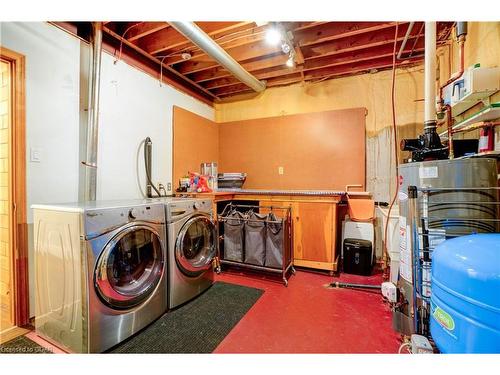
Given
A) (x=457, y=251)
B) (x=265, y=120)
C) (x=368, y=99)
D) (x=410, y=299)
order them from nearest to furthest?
(x=457, y=251) → (x=410, y=299) → (x=368, y=99) → (x=265, y=120)

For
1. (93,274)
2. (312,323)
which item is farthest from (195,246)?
(312,323)

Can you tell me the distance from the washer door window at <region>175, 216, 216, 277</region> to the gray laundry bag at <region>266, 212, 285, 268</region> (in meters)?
0.61

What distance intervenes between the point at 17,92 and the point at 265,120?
3006 mm

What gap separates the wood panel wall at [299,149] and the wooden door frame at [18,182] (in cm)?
274

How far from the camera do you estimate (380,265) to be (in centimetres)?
297

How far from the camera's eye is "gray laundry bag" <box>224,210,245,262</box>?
258 centimetres

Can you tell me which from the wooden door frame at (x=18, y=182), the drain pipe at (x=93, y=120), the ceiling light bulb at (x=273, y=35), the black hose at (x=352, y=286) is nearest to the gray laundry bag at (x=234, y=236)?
the black hose at (x=352, y=286)

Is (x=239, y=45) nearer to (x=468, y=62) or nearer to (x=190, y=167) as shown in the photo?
(x=190, y=167)

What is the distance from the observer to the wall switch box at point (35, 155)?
1.78 m

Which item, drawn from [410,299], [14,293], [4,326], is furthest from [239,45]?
[4,326]

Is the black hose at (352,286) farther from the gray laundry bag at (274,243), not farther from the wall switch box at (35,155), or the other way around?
the wall switch box at (35,155)

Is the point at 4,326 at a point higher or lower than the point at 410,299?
lower

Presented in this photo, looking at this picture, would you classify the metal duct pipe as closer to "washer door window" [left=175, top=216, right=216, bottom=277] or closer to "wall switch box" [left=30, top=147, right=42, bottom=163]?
"wall switch box" [left=30, top=147, right=42, bottom=163]

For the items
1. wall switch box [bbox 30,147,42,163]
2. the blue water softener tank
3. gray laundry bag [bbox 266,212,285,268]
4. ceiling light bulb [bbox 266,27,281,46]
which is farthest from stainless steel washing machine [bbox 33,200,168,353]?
Result: ceiling light bulb [bbox 266,27,281,46]
